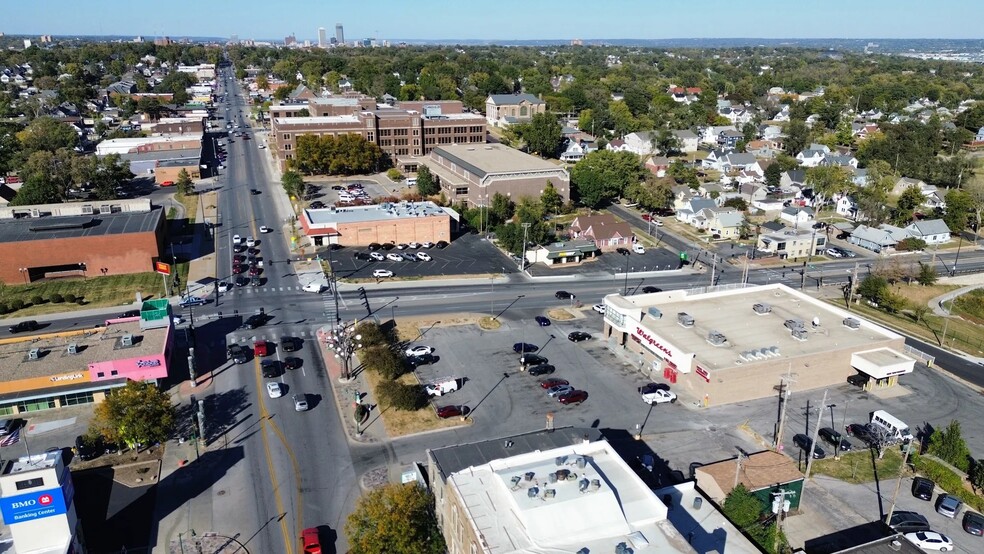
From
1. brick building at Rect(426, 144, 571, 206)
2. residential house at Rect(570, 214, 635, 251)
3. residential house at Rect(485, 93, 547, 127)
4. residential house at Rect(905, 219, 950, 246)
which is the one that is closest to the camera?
residential house at Rect(570, 214, 635, 251)

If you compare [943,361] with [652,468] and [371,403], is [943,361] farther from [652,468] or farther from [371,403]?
[371,403]

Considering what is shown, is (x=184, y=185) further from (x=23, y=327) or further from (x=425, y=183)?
(x=23, y=327)

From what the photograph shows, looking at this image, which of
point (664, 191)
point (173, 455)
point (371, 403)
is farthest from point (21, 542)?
point (664, 191)

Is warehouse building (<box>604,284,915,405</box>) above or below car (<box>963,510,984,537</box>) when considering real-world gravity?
above

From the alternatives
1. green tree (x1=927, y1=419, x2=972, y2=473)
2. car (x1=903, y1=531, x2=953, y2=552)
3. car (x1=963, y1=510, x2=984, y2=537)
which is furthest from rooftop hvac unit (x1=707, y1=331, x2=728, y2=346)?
car (x1=903, y1=531, x2=953, y2=552)

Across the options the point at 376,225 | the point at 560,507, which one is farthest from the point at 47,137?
the point at 560,507

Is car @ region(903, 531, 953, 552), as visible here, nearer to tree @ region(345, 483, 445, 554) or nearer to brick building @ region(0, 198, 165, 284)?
tree @ region(345, 483, 445, 554)

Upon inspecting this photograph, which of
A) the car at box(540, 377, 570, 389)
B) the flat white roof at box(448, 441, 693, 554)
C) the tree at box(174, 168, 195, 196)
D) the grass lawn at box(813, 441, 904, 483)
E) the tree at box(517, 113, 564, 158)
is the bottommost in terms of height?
the grass lawn at box(813, 441, 904, 483)
